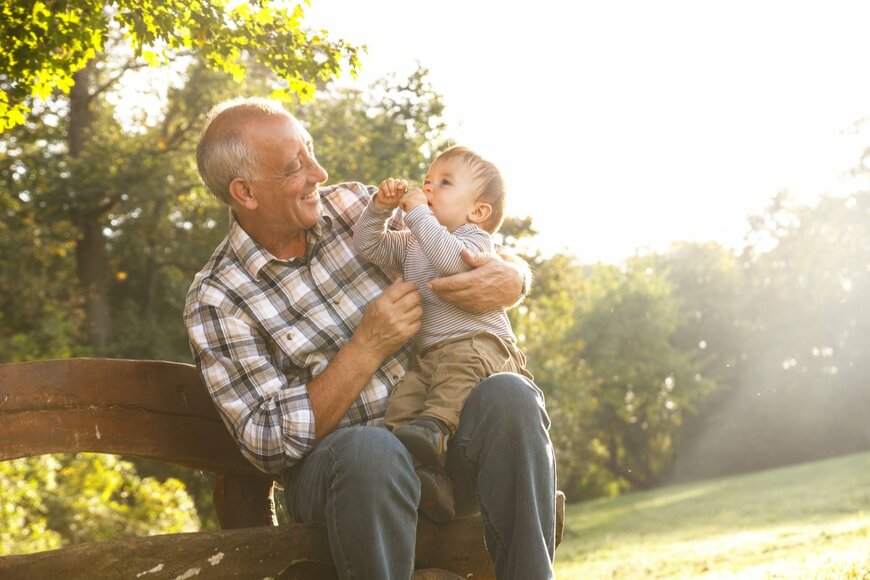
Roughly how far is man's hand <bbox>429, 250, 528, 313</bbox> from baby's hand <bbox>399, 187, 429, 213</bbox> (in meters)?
0.24

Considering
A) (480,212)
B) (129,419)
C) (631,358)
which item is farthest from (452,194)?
(631,358)

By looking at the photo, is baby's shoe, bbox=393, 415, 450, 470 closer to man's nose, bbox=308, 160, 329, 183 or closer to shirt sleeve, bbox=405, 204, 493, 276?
shirt sleeve, bbox=405, 204, 493, 276

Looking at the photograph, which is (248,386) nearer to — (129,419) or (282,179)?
(129,419)

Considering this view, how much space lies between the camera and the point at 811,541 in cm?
808

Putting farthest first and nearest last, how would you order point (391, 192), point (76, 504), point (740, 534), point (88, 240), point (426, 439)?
point (88, 240)
point (740, 534)
point (76, 504)
point (391, 192)
point (426, 439)

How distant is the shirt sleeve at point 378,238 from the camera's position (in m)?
3.47

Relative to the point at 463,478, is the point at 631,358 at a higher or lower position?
higher

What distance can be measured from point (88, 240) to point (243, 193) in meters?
15.7

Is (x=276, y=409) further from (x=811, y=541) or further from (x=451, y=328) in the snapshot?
(x=811, y=541)

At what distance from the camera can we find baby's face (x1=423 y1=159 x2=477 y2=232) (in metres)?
3.59

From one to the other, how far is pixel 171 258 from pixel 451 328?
1623cm

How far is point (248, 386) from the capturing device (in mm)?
3135

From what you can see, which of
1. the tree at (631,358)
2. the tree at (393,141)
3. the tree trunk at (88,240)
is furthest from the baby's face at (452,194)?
the tree at (631,358)

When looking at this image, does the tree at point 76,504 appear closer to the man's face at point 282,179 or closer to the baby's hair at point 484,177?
the man's face at point 282,179
